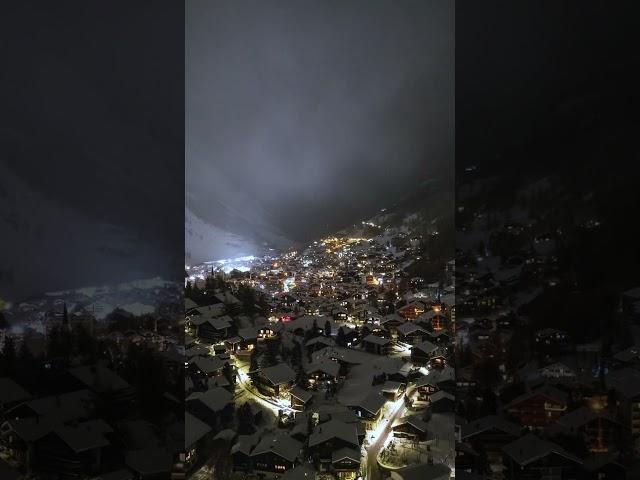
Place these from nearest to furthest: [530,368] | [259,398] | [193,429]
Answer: [193,429] < [259,398] < [530,368]

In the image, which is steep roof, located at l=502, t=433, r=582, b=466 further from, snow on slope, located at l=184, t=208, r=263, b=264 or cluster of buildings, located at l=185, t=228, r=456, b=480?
snow on slope, located at l=184, t=208, r=263, b=264

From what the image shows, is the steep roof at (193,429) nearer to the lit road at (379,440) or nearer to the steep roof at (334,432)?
the steep roof at (334,432)

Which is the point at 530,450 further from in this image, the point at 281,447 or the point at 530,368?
the point at 281,447

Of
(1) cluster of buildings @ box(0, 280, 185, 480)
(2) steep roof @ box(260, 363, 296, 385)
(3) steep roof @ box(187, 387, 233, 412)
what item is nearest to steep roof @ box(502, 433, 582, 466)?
(2) steep roof @ box(260, 363, 296, 385)

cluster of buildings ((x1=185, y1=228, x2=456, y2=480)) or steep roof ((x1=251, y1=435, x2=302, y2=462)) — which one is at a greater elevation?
cluster of buildings ((x1=185, y1=228, x2=456, y2=480))

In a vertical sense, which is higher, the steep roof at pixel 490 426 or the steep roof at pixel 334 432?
the steep roof at pixel 490 426

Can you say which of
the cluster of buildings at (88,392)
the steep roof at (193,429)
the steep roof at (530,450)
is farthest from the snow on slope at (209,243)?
the steep roof at (530,450)

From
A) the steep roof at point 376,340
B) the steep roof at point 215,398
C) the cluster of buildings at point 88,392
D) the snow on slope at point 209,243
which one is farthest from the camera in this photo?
the snow on slope at point 209,243

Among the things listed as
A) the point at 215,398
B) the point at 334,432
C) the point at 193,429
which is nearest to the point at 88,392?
the point at 193,429

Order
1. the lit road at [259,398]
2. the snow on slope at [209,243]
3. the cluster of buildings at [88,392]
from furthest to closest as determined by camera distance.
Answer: the snow on slope at [209,243] < the lit road at [259,398] < the cluster of buildings at [88,392]

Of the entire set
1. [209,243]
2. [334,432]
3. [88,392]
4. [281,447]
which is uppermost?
[209,243]

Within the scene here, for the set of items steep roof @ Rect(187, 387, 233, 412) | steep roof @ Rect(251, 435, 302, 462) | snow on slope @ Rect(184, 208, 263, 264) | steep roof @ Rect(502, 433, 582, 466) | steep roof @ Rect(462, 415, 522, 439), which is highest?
snow on slope @ Rect(184, 208, 263, 264)

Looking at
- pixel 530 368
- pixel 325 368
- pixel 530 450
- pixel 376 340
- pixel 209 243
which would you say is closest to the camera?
pixel 530 450

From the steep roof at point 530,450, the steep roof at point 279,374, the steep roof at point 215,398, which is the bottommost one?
the steep roof at point 530,450
